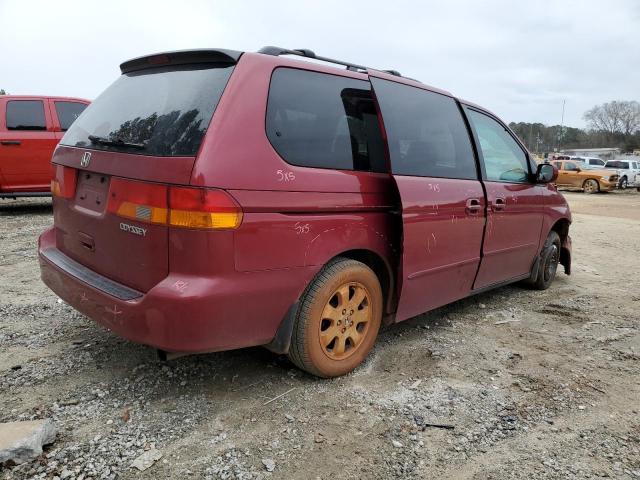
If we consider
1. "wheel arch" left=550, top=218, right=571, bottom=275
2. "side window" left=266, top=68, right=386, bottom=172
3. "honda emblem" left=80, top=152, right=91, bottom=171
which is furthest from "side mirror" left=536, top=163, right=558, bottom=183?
"honda emblem" left=80, top=152, right=91, bottom=171

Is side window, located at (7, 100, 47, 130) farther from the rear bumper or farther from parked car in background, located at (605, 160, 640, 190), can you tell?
parked car in background, located at (605, 160, 640, 190)

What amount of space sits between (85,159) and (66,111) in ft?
20.8

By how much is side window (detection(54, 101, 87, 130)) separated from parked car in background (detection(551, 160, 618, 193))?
21151mm

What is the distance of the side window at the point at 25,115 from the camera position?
25.6ft

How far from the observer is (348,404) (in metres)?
2.62

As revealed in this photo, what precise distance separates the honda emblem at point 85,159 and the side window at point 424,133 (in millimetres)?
1683

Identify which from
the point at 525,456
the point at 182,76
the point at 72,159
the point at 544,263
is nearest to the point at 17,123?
the point at 72,159

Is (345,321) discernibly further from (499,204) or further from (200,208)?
(499,204)

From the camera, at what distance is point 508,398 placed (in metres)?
2.76

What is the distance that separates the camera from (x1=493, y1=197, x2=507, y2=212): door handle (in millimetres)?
3793

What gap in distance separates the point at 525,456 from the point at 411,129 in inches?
78.0

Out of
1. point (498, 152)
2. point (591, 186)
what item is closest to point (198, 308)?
point (498, 152)

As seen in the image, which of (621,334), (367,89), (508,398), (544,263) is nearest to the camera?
(508,398)

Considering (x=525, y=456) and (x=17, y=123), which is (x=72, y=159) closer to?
(x=525, y=456)
